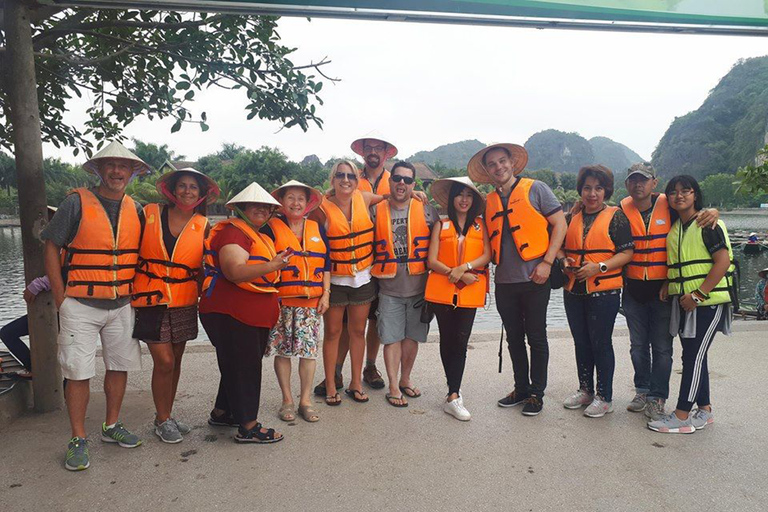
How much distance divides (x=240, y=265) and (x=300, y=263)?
0.62m

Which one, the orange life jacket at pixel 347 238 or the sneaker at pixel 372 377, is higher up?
the orange life jacket at pixel 347 238

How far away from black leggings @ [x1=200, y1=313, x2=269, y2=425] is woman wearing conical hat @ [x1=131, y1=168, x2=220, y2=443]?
8.0 inches

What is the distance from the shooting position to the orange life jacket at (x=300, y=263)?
3.76m

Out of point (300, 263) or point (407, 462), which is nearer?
point (407, 462)

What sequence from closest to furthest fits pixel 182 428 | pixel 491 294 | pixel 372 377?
pixel 182 428 < pixel 372 377 < pixel 491 294

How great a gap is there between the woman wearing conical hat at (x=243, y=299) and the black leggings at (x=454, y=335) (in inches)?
52.2

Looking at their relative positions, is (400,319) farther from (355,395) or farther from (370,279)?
(355,395)

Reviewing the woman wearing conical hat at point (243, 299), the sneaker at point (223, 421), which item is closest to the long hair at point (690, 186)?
the woman wearing conical hat at point (243, 299)

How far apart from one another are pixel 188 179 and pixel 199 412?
1856mm

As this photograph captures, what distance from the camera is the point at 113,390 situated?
11.2 ft

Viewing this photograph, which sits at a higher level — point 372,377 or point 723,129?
point 723,129

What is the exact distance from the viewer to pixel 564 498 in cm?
282

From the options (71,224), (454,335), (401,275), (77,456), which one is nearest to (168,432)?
(77,456)

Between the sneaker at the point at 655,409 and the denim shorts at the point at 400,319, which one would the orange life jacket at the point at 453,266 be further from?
the sneaker at the point at 655,409
